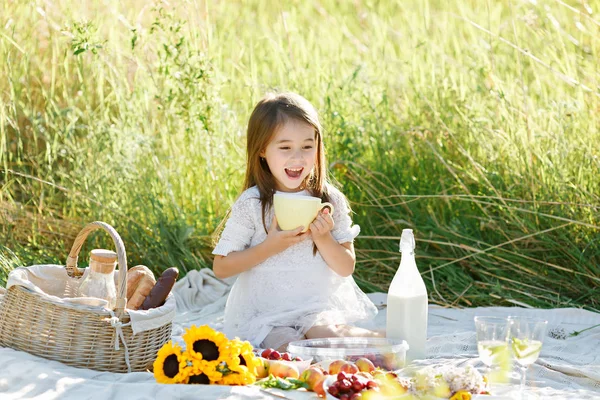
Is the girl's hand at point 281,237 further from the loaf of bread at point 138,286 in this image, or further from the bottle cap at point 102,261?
the bottle cap at point 102,261

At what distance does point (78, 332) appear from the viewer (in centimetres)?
271

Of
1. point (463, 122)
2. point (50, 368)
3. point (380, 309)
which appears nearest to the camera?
point (50, 368)

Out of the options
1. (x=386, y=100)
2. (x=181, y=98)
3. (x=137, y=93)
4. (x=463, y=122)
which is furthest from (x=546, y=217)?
(x=137, y=93)

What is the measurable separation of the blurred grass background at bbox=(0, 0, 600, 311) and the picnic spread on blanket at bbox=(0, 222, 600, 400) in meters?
0.93

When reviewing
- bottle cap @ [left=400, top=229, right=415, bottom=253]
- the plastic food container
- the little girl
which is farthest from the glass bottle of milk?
the little girl

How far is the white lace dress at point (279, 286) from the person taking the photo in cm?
332

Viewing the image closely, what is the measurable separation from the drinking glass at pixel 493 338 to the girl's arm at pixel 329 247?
1.00 metres

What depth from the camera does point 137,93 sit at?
15.8 ft

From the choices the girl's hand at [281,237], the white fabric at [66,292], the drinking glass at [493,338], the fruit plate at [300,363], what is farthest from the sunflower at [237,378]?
the girl's hand at [281,237]

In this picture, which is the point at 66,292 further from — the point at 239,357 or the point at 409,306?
the point at 409,306

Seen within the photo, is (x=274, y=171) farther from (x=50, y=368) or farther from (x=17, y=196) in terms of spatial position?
(x=17, y=196)

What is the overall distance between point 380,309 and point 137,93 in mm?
1768

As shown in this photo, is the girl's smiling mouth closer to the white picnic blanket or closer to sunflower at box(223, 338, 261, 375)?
the white picnic blanket

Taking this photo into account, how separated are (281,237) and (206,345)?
30.1 inches
